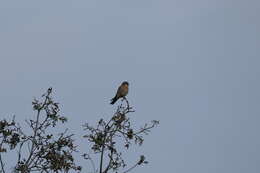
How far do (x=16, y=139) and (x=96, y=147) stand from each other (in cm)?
171

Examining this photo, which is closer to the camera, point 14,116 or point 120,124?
point 120,124

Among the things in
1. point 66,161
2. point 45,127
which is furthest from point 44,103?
point 66,161

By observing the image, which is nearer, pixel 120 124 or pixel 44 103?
pixel 120 124

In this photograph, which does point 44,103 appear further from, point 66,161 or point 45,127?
point 66,161


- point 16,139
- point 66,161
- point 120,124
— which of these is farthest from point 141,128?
point 16,139

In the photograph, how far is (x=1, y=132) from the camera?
11.3 m

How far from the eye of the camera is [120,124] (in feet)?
35.6

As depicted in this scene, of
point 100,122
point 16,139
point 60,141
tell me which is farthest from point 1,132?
point 100,122

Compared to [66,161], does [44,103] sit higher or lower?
higher

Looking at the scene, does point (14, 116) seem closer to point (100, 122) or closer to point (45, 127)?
point (45, 127)

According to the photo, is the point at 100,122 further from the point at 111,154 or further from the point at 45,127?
the point at 45,127

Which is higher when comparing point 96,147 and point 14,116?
point 14,116

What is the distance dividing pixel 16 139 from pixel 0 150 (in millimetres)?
466

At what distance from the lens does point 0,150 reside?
11.0 meters
